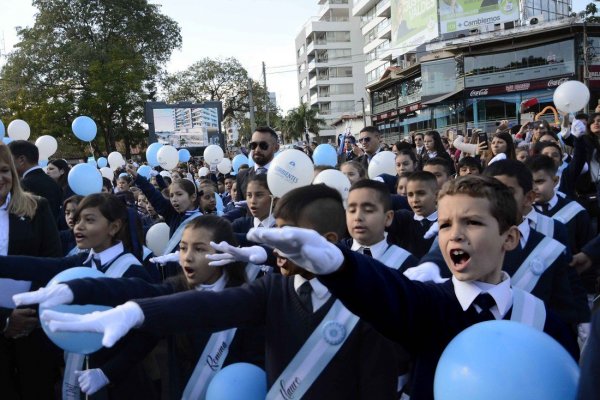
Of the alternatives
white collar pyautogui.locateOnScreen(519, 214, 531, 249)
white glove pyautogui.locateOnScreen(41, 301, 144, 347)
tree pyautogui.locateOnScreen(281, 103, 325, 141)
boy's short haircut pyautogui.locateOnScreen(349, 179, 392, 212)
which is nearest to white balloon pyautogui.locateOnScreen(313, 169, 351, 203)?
boy's short haircut pyautogui.locateOnScreen(349, 179, 392, 212)

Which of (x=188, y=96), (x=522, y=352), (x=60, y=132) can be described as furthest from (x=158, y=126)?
(x=522, y=352)

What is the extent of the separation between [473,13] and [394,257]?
37.3 meters

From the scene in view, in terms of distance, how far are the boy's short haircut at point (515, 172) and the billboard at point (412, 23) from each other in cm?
3709

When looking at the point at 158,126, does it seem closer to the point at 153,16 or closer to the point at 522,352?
the point at 153,16

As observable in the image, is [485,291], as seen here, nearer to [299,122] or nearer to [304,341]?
[304,341]

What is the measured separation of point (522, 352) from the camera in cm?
126

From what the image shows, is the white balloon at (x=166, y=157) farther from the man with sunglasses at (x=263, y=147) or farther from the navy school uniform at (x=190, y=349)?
the navy school uniform at (x=190, y=349)

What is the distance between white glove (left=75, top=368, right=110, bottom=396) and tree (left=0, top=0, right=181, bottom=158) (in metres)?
28.9

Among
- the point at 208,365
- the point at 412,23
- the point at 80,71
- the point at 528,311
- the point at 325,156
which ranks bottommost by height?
the point at 208,365

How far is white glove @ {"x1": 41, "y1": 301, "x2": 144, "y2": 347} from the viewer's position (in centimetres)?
131

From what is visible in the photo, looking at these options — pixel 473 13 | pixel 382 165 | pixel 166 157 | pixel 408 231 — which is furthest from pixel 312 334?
pixel 473 13

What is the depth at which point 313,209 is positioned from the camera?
204 centimetres

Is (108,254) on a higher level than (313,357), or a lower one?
higher

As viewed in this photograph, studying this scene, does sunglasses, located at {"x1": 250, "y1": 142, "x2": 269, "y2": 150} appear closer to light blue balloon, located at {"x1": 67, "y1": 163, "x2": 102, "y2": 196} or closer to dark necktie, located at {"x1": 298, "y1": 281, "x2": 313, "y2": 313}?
light blue balloon, located at {"x1": 67, "y1": 163, "x2": 102, "y2": 196}
